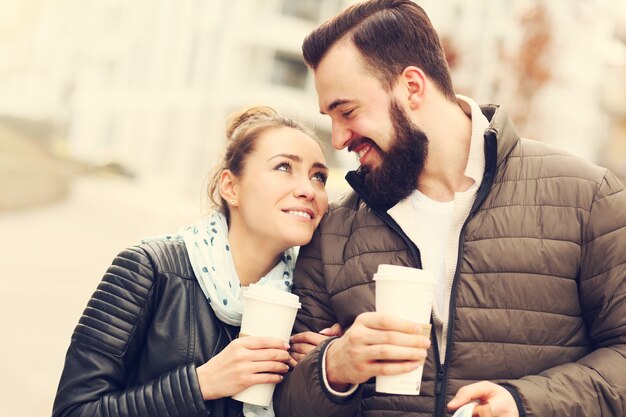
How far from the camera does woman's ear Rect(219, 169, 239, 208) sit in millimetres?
3357

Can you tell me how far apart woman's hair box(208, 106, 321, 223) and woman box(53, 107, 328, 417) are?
0.01m

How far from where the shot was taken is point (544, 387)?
2338 mm

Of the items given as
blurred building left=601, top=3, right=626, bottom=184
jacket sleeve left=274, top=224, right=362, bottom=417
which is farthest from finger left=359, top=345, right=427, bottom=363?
blurred building left=601, top=3, right=626, bottom=184

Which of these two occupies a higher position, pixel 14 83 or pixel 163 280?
pixel 14 83

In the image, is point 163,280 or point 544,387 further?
point 163,280

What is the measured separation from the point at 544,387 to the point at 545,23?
31.5 metres

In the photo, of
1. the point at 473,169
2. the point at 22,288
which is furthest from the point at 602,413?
the point at 22,288

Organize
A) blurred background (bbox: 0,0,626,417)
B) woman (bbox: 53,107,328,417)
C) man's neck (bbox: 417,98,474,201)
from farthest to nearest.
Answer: blurred background (bbox: 0,0,626,417) → man's neck (bbox: 417,98,474,201) → woman (bbox: 53,107,328,417)

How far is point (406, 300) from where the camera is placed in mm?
2133

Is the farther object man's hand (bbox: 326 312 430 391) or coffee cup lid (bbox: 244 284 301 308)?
coffee cup lid (bbox: 244 284 301 308)

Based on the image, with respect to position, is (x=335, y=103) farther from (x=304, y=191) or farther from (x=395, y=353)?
(x=395, y=353)

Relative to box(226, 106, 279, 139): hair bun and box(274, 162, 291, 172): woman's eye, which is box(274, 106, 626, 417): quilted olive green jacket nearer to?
box(274, 162, 291, 172): woman's eye

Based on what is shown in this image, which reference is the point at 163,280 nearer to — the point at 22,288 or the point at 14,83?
the point at 22,288

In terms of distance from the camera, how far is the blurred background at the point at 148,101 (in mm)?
11312
